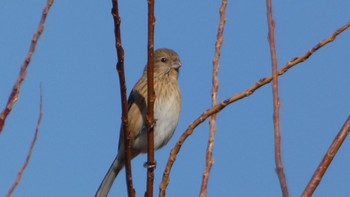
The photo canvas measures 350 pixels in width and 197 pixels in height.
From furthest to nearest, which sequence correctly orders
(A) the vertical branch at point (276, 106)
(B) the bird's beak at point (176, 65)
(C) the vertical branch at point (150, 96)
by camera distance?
(B) the bird's beak at point (176, 65) < (C) the vertical branch at point (150, 96) < (A) the vertical branch at point (276, 106)

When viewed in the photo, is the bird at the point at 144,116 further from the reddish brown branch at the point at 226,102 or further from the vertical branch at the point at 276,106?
the vertical branch at the point at 276,106

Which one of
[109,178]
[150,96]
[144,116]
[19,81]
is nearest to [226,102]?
[150,96]

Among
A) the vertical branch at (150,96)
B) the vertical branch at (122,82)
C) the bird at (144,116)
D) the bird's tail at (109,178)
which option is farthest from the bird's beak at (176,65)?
the vertical branch at (150,96)

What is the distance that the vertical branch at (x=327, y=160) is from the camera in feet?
6.92

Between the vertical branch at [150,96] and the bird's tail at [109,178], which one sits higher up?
the bird's tail at [109,178]

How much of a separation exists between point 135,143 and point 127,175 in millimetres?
2956

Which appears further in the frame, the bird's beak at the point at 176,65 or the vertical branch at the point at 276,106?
the bird's beak at the point at 176,65

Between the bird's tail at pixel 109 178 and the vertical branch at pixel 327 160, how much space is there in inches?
159

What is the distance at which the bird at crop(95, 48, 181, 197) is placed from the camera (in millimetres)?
6043

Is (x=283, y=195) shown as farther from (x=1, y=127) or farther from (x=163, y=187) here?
(x=163, y=187)

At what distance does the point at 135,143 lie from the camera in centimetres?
627

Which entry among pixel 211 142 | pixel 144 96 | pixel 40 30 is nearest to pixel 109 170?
pixel 144 96

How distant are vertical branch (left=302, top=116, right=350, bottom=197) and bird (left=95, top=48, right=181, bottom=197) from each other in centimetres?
378

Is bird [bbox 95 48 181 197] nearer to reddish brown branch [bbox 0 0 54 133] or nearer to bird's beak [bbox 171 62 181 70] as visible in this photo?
bird's beak [bbox 171 62 181 70]
